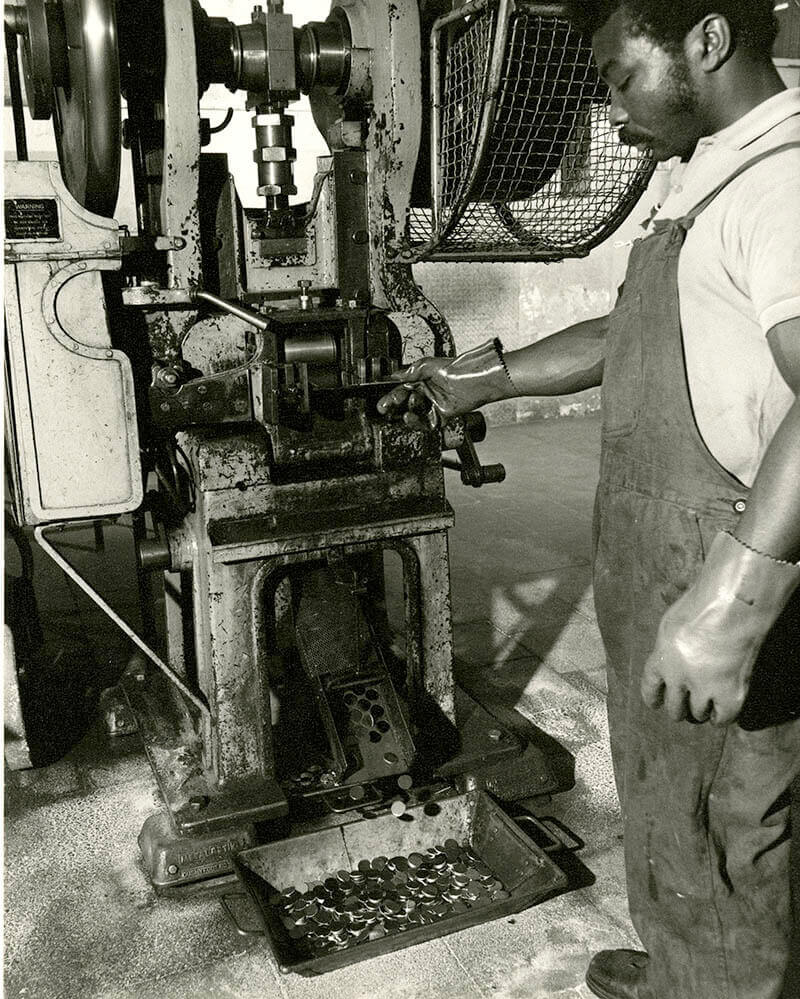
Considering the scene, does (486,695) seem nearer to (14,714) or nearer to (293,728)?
(293,728)

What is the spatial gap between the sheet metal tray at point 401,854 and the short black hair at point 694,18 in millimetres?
1523

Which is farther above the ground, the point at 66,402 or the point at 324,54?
the point at 324,54

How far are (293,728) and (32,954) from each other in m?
0.84

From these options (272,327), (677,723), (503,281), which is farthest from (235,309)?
(503,281)

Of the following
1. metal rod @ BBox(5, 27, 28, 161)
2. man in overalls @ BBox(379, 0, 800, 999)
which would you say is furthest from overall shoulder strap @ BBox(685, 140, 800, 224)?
metal rod @ BBox(5, 27, 28, 161)

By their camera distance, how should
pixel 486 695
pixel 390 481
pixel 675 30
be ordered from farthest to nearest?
pixel 486 695, pixel 390 481, pixel 675 30

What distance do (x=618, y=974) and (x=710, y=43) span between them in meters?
1.56

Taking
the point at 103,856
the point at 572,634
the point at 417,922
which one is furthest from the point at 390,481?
the point at 572,634

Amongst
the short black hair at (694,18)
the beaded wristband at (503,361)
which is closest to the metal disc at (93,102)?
the beaded wristband at (503,361)

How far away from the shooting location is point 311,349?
2.02 meters

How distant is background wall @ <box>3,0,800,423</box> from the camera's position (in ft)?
20.1

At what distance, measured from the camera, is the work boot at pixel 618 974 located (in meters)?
1.73

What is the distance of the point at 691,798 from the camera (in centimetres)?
144

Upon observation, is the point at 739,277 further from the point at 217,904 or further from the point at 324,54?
the point at 217,904
